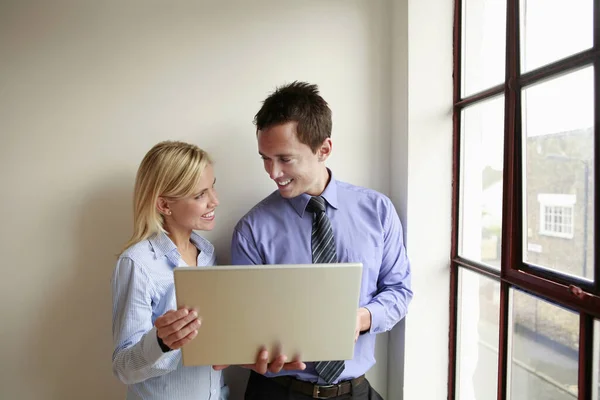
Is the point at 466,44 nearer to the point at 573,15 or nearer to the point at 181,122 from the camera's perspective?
the point at 573,15

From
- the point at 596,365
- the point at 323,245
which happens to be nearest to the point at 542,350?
the point at 596,365

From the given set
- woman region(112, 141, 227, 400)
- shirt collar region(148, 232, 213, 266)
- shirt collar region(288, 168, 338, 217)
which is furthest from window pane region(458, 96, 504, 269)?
shirt collar region(148, 232, 213, 266)

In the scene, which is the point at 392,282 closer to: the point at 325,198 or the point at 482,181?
the point at 325,198

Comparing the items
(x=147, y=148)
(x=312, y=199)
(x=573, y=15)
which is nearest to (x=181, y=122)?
(x=147, y=148)

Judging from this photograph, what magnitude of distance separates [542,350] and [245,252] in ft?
3.15

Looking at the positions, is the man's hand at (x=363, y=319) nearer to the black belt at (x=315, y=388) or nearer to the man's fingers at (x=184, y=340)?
the black belt at (x=315, y=388)

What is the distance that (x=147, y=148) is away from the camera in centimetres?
161

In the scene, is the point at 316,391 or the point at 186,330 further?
the point at 316,391

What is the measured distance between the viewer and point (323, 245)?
1377mm

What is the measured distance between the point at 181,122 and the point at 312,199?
64 cm

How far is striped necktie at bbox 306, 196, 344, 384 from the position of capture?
4.30 ft

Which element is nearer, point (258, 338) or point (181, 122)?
point (258, 338)

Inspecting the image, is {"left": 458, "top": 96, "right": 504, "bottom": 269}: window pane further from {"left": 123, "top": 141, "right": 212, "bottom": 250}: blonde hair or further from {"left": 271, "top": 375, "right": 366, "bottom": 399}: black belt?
{"left": 123, "top": 141, "right": 212, "bottom": 250}: blonde hair

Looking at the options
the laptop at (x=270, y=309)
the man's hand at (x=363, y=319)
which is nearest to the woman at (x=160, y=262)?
the laptop at (x=270, y=309)
